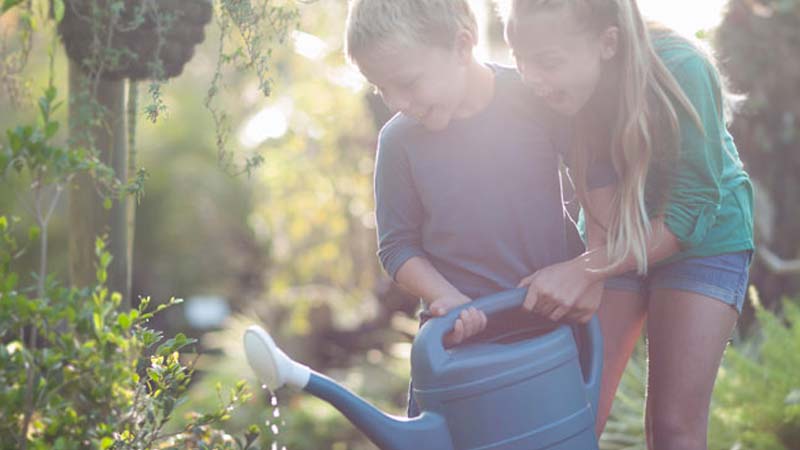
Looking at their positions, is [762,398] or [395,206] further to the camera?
[762,398]

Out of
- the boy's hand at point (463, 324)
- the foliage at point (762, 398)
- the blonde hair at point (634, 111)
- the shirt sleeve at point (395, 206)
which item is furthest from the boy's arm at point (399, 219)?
the foliage at point (762, 398)

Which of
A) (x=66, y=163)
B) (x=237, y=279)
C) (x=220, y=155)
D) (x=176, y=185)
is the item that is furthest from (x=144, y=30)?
(x=176, y=185)

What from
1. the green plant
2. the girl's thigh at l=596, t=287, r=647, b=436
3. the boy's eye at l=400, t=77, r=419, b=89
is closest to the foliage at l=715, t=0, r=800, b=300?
the girl's thigh at l=596, t=287, r=647, b=436

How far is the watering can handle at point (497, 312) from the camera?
1.75 metres

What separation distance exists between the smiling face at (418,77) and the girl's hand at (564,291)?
33cm

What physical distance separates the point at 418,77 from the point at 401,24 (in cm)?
9

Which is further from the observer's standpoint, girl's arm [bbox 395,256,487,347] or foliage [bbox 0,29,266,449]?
girl's arm [bbox 395,256,487,347]

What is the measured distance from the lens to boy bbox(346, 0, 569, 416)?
195cm

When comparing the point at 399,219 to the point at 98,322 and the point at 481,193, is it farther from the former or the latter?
the point at 98,322

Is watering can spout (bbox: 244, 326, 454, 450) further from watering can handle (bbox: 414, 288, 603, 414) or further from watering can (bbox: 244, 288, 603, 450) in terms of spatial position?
watering can handle (bbox: 414, 288, 603, 414)

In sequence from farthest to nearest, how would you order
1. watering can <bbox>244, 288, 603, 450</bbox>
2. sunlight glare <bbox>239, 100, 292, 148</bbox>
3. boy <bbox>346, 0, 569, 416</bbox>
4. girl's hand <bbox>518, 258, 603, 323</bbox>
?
sunlight glare <bbox>239, 100, 292, 148</bbox> < boy <bbox>346, 0, 569, 416</bbox> < girl's hand <bbox>518, 258, 603, 323</bbox> < watering can <bbox>244, 288, 603, 450</bbox>

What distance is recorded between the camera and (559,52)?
1860 mm

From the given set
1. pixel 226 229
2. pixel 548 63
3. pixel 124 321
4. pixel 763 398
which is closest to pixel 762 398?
pixel 763 398

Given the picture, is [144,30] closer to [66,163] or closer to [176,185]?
[66,163]
